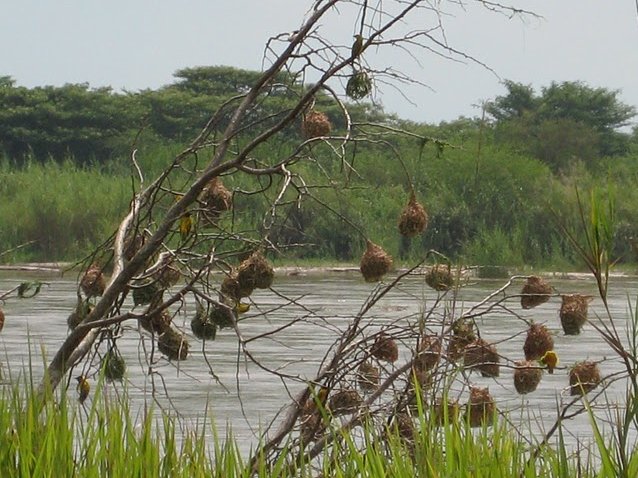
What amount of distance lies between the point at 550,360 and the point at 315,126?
998mm

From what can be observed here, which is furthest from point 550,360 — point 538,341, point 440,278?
point 440,278

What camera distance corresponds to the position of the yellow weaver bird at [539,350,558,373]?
201 inches

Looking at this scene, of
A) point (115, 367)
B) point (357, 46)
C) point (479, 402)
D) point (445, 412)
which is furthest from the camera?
point (115, 367)

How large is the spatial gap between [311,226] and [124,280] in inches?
973

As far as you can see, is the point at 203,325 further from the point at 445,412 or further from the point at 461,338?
the point at 445,412

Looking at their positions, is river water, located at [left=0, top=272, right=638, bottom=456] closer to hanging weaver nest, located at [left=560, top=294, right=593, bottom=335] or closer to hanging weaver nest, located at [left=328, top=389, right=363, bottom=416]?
hanging weaver nest, located at [left=328, top=389, right=363, bottom=416]

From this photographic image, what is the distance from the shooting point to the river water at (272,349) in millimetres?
10469

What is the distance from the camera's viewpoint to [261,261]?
4852 mm

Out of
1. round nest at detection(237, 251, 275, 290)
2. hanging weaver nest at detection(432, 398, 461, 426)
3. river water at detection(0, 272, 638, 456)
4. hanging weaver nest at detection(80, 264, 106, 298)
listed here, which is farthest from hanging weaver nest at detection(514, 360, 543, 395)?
hanging weaver nest at detection(80, 264, 106, 298)

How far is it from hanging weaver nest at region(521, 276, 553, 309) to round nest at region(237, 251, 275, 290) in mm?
881

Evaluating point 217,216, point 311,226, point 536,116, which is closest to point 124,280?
point 217,216

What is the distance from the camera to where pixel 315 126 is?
4895 mm

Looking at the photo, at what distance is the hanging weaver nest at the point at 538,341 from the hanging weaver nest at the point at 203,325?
973mm

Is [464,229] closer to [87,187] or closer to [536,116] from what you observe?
[87,187]
